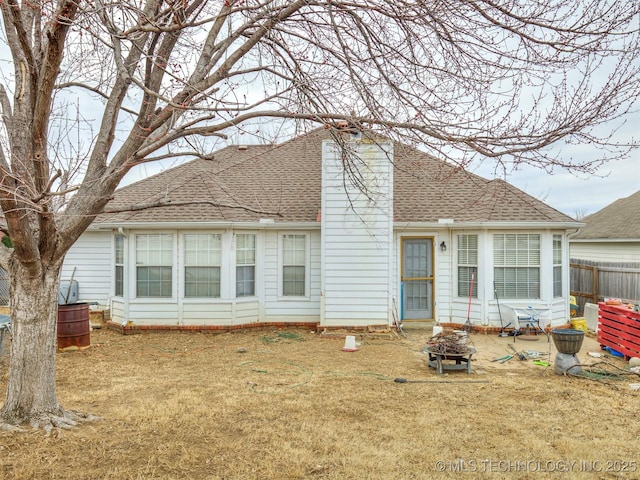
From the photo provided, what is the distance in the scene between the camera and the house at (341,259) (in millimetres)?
10664

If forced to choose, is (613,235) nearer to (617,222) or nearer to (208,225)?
(617,222)

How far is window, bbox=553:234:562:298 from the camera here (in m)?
11.2

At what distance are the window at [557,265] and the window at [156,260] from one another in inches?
371

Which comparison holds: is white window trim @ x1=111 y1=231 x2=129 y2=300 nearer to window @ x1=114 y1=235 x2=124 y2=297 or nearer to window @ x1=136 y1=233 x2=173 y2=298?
window @ x1=114 y1=235 x2=124 y2=297

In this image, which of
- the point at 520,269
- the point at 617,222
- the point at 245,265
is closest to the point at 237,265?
the point at 245,265

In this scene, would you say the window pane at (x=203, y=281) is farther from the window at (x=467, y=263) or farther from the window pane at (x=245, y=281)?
the window at (x=467, y=263)

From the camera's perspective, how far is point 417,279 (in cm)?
1150

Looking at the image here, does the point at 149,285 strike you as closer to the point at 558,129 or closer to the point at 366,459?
the point at 366,459

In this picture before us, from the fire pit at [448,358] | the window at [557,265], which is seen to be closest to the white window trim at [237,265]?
the fire pit at [448,358]

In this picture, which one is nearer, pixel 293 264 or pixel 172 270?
pixel 172 270

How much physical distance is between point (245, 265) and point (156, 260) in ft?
7.04

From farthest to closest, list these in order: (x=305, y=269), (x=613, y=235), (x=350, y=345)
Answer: (x=613, y=235) < (x=305, y=269) < (x=350, y=345)

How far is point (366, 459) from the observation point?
429 centimetres

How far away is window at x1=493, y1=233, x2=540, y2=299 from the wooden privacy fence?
11.2 ft
